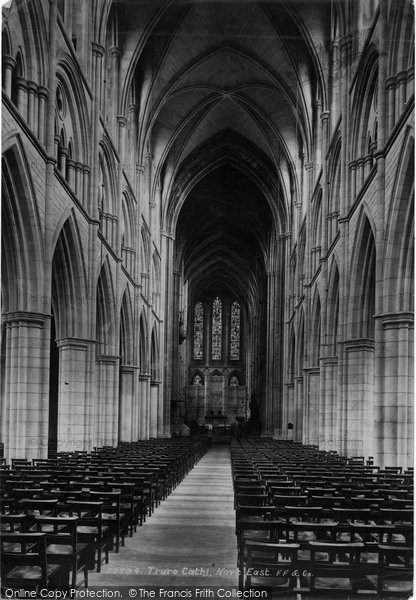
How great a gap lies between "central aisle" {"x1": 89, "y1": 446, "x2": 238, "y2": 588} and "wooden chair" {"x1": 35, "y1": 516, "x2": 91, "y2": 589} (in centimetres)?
37

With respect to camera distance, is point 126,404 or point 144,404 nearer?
point 126,404

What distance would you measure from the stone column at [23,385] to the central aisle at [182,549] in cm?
458

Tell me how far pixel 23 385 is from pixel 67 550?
462 inches

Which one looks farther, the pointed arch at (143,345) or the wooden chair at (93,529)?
the pointed arch at (143,345)

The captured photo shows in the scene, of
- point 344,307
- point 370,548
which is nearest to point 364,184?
point 344,307

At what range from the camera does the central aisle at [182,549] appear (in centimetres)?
909

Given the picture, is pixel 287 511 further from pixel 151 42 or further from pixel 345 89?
pixel 151 42

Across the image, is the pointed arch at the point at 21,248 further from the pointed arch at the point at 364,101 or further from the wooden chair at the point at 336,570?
the wooden chair at the point at 336,570

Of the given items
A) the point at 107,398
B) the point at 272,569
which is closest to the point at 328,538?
the point at 272,569

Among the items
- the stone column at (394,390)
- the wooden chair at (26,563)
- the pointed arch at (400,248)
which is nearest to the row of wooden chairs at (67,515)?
the wooden chair at (26,563)

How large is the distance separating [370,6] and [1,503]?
18.8 metres

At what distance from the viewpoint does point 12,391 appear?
66.3ft

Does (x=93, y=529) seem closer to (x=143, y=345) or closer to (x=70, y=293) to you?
(x=70, y=293)

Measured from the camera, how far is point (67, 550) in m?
9.12
